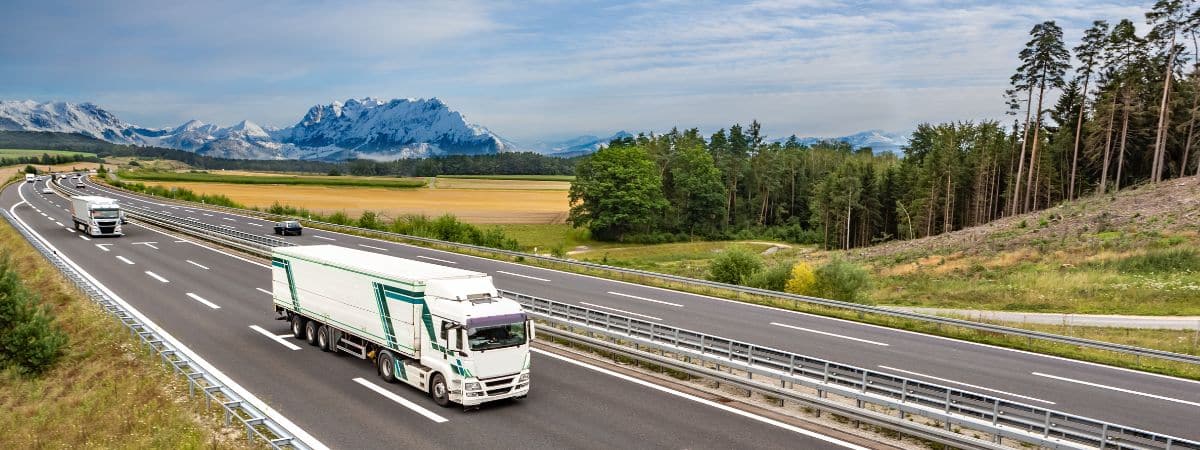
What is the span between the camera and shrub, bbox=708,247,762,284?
3853cm

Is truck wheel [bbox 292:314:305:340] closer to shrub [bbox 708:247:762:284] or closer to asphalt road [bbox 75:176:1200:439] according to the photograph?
asphalt road [bbox 75:176:1200:439]

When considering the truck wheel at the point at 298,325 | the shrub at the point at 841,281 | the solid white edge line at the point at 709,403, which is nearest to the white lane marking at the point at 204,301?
the truck wheel at the point at 298,325

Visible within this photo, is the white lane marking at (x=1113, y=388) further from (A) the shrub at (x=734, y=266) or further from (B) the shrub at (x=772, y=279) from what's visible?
(A) the shrub at (x=734, y=266)

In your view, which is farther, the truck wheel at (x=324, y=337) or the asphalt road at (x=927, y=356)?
the truck wheel at (x=324, y=337)

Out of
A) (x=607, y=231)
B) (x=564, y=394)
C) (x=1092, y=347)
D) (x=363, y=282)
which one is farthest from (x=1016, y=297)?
(x=607, y=231)

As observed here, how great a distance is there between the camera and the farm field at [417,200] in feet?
349

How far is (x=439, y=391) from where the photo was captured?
51.9 ft

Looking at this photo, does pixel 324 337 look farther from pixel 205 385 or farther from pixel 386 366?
pixel 386 366

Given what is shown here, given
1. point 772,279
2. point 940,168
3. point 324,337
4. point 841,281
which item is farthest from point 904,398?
point 940,168

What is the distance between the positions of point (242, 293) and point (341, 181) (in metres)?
151

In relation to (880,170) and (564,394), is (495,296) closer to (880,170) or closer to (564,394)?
(564,394)

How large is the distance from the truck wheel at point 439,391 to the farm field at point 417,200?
8217 cm

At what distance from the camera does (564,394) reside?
16828 mm

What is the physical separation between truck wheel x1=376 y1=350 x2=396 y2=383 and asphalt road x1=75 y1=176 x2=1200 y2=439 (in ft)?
37.8
